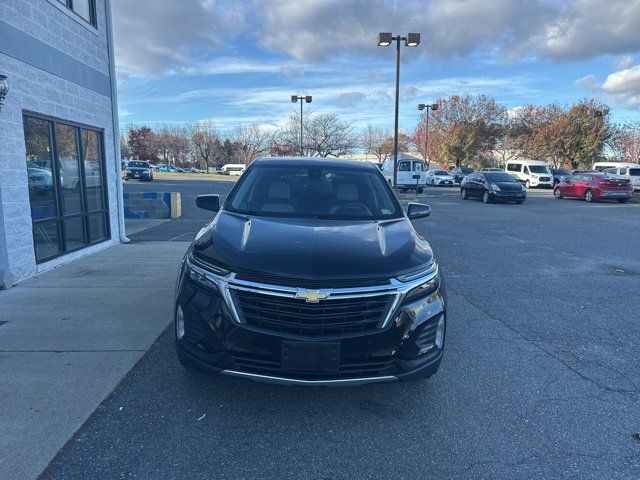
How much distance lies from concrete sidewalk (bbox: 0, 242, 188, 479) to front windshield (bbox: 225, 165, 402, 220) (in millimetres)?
1619

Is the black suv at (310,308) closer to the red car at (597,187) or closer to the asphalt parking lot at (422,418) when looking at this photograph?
the asphalt parking lot at (422,418)

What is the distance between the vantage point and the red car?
2148cm

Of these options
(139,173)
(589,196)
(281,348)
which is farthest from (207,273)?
(139,173)

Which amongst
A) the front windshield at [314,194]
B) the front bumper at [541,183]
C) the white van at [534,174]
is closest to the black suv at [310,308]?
the front windshield at [314,194]

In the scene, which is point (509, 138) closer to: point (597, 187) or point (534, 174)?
point (534, 174)

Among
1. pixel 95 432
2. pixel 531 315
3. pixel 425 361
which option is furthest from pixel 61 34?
pixel 531 315

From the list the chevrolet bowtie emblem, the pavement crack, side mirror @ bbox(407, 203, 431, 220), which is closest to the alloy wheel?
the pavement crack

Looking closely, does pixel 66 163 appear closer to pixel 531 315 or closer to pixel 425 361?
pixel 425 361

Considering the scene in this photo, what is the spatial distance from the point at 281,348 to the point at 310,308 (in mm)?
297

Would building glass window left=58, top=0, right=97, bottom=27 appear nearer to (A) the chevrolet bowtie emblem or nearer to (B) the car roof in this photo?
(B) the car roof

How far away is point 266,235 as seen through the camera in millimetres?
3225

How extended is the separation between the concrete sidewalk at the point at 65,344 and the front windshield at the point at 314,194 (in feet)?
5.31

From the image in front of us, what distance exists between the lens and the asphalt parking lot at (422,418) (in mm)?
2523

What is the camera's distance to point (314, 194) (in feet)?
14.0
